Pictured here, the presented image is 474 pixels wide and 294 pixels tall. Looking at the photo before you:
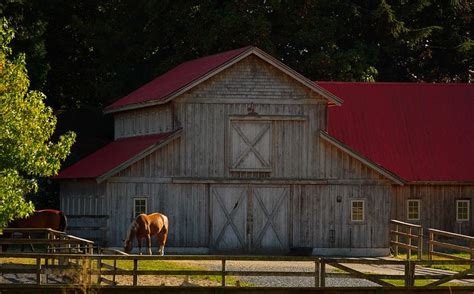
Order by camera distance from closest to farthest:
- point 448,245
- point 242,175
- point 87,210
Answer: point 448,245
point 242,175
point 87,210

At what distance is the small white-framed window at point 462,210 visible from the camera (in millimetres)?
50281

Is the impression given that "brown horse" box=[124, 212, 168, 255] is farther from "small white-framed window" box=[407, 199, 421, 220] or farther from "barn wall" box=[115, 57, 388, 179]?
"small white-framed window" box=[407, 199, 421, 220]

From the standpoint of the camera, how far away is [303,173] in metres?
46.5

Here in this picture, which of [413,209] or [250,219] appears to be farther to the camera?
[413,209]

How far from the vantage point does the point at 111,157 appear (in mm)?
48250

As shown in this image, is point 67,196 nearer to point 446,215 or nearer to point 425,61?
point 446,215

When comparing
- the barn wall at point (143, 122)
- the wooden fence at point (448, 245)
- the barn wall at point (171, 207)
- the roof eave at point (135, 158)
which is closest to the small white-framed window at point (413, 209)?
the wooden fence at point (448, 245)

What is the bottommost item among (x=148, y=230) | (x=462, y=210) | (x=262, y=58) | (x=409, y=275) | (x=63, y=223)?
(x=409, y=275)

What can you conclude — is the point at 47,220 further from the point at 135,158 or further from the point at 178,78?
the point at 178,78

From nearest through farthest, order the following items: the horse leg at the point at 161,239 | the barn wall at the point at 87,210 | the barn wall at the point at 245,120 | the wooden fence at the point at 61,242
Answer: the wooden fence at the point at 61,242
the horse leg at the point at 161,239
the barn wall at the point at 87,210
the barn wall at the point at 245,120

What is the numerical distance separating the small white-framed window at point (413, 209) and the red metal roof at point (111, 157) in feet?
33.3

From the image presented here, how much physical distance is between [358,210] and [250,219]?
159 inches

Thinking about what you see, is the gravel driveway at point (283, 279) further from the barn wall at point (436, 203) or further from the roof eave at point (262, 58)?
the barn wall at point (436, 203)

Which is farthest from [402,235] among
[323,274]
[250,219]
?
[323,274]
